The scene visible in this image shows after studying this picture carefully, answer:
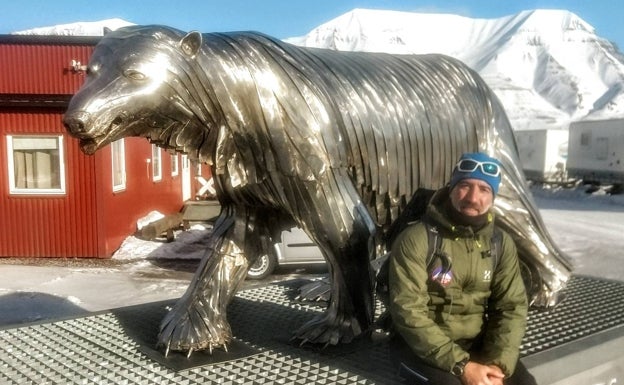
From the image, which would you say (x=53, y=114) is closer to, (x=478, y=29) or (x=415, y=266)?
(x=415, y=266)

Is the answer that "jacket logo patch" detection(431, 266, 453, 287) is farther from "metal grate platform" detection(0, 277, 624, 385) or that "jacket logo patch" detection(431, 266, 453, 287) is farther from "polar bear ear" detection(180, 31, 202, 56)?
"polar bear ear" detection(180, 31, 202, 56)

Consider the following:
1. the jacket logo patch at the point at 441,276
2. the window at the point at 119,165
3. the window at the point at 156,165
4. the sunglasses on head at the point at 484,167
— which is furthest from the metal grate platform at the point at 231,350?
the window at the point at 156,165

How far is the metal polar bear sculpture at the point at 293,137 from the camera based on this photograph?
2434 millimetres

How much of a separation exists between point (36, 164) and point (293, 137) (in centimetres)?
901

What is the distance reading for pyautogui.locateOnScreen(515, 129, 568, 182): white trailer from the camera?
2406 cm

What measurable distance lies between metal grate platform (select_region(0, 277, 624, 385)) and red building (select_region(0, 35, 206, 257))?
7323mm

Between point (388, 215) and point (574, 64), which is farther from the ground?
point (574, 64)

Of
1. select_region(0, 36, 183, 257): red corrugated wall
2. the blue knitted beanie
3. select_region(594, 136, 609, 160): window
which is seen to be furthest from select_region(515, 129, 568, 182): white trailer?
the blue knitted beanie

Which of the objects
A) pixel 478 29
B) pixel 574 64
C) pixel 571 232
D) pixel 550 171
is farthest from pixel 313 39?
pixel 571 232

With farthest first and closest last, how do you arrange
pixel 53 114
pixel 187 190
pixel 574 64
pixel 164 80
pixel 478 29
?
pixel 478 29, pixel 574 64, pixel 187 190, pixel 53 114, pixel 164 80

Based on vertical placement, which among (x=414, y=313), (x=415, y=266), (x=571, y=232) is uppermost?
(x=415, y=266)

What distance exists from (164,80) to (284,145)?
0.55m

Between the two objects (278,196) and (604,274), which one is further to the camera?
(604,274)

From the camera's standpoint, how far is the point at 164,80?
242 centimetres
